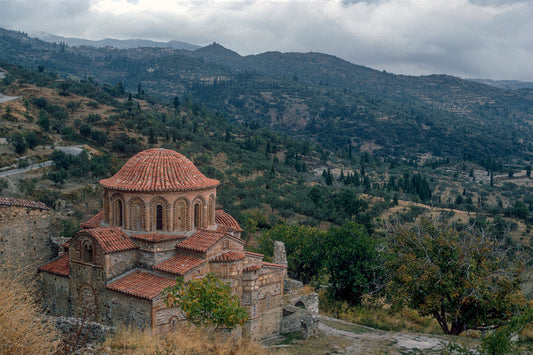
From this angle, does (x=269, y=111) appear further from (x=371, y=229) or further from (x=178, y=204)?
(x=178, y=204)

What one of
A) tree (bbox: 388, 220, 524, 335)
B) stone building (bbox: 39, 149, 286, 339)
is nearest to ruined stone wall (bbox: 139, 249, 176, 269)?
stone building (bbox: 39, 149, 286, 339)

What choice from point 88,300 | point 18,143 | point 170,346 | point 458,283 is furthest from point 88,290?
point 18,143

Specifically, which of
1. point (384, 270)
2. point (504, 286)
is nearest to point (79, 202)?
point (384, 270)

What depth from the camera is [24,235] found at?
52.5 ft

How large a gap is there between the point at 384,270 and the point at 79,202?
2728 centimetres

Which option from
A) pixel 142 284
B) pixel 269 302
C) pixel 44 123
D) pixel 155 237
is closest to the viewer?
pixel 142 284

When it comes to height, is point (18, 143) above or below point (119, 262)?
above

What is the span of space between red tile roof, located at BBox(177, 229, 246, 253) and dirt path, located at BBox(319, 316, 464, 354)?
19.6ft

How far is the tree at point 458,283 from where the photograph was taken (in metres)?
15.4

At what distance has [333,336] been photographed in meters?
16.7

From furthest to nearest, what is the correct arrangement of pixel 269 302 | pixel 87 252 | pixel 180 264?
1. pixel 269 302
2. pixel 87 252
3. pixel 180 264

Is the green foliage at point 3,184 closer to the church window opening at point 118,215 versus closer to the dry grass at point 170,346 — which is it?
the church window opening at point 118,215

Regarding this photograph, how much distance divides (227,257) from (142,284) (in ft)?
10.0

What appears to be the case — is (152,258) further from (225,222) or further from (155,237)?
(225,222)
